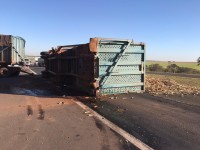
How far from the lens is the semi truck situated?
22.3 meters

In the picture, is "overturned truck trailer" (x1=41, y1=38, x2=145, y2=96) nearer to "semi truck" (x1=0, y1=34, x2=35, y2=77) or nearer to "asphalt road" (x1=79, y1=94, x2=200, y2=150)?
"asphalt road" (x1=79, y1=94, x2=200, y2=150)

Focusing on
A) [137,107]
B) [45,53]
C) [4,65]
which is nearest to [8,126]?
[137,107]

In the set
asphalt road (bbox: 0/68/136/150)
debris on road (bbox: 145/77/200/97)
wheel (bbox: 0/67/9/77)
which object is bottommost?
asphalt road (bbox: 0/68/136/150)

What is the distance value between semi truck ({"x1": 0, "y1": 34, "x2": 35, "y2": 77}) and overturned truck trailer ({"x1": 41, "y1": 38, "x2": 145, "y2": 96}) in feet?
32.3

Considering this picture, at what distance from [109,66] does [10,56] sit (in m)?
12.6

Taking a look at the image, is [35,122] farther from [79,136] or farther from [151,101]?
[151,101]

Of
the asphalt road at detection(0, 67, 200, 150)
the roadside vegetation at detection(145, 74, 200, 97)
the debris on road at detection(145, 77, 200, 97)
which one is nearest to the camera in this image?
the asphalt road at detection(0, 67, 200, 150)

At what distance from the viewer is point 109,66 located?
12211 mm

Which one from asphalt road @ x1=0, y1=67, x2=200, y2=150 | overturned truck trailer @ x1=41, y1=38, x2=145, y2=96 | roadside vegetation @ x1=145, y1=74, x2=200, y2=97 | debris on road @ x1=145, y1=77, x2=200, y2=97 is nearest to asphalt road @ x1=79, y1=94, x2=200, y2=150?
asphalt road @ x1=0, y1=67, x2=200, y2=150

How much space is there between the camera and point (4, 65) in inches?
901

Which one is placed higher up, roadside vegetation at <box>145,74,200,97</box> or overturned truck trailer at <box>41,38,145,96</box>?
overturned truck trailer at <box>41,38,145,96</box>

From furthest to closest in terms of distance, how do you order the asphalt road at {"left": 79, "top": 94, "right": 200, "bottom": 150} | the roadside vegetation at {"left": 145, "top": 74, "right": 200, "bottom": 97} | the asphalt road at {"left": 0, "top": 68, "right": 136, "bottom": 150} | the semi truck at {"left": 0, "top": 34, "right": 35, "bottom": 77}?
the semi truck at {"left": 0, "top": 34, "right": 35, "bottom": 77} → the roadside vegetation at {"left": 145, "top": 74, "right": 200, "bottom": 97} → the asphalt road at {"left": 79, "top": 94, "right": 200, "bottom": 150} → the asphalt road at {"left": 0, "top": 68, "right": 136, "bottom": 150}

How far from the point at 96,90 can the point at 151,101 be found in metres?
2.21

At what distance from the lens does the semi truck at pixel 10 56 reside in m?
22.3
